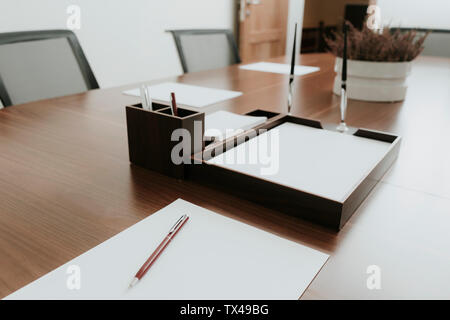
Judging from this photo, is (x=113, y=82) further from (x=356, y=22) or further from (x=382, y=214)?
(x=356, y=22)

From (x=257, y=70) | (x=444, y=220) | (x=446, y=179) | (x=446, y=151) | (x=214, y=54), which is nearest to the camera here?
(x=444, y=220)

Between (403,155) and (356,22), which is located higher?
(356,22)

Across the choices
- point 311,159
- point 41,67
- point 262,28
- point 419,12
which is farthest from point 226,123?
point 419,12

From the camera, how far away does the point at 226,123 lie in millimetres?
789

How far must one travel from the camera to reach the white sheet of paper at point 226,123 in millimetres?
720

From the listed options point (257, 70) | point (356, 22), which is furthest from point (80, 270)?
point (356, 22)

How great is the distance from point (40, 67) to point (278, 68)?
92 centimetres

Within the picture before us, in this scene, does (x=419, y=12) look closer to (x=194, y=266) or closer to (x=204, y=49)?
(x=204, y=49)

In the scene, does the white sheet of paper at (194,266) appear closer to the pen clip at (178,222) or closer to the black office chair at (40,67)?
the pen clip at (178,222)

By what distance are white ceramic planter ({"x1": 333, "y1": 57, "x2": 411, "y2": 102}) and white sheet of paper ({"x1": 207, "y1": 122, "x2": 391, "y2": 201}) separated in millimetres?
419

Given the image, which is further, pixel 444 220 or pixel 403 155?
pixel 403 155

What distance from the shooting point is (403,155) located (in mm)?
718

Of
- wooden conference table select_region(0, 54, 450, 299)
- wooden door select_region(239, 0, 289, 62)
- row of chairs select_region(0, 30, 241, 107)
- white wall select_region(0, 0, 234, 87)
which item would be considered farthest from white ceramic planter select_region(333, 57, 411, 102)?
wooden door select_region(239, 0, 289, 62)
